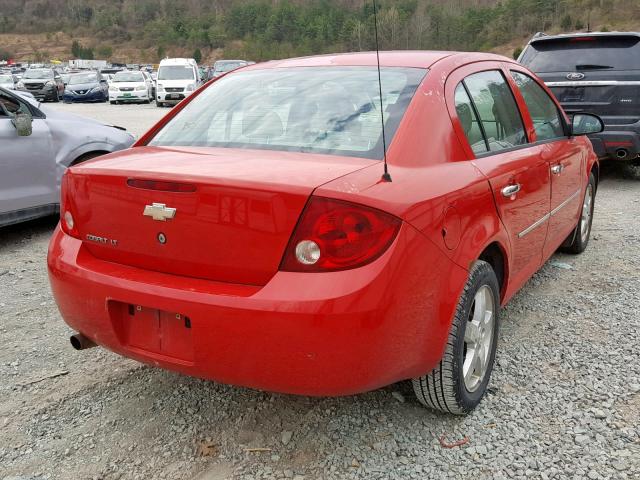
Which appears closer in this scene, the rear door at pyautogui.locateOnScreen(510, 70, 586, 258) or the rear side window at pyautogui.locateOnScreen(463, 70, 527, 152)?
the rear side window at pyautogui.locateOnScreen(463, 70, 527, 152)

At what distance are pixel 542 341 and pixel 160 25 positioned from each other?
12694cm

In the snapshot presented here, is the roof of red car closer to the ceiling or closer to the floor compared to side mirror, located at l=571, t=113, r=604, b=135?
closer to the ceiling

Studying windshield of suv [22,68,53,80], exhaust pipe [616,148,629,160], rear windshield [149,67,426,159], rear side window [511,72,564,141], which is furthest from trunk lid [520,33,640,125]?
windshield of suv [22,68,53,80]

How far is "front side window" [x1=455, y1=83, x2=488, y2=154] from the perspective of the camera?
2727 mm

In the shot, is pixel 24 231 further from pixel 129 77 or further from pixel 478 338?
pixel 129 77

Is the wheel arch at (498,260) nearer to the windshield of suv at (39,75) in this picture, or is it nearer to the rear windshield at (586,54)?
the rear windshield at (586,54)

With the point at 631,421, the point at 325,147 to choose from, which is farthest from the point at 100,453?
the point at 631,421

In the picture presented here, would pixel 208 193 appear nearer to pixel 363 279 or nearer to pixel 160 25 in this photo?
pixel 363 279

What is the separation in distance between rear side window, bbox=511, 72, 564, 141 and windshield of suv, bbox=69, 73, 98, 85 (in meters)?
30.4

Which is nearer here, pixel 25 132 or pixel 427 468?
pixel 427 468

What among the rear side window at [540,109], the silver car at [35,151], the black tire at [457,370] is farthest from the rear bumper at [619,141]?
the silver car at [35,151]

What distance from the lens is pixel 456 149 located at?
8.45 ft

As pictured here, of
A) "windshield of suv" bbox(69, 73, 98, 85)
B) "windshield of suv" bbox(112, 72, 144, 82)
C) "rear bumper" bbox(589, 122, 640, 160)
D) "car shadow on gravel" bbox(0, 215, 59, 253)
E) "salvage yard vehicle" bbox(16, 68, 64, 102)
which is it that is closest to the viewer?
"car shadow on gravel" bbox(0, 215, 59, 253)

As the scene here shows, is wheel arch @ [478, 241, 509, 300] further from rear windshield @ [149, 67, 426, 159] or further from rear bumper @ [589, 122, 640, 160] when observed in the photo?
rear bumper @ [589, 122, 640, 160]
